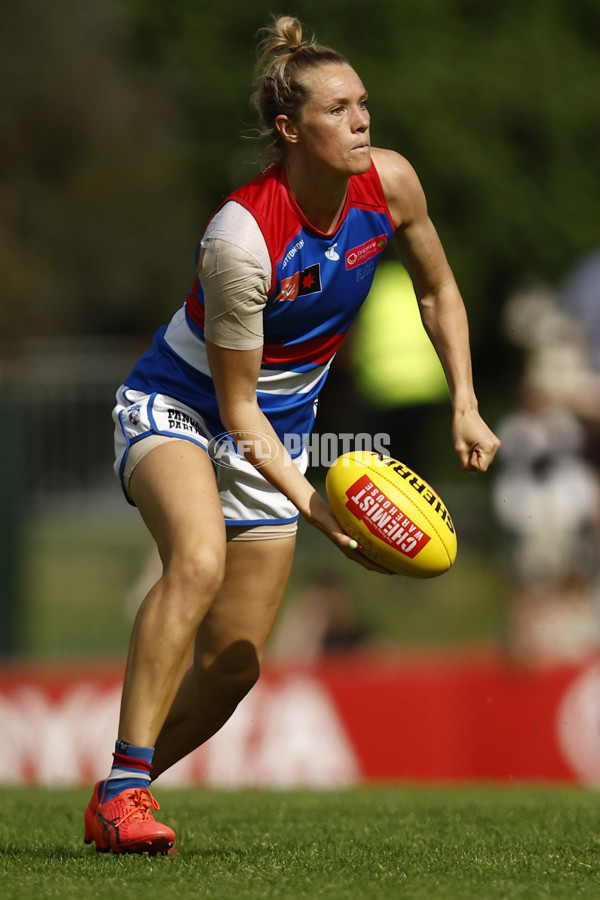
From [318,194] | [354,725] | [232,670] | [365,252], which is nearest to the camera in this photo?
[318,194]

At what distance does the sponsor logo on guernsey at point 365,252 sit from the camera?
4.96 meters

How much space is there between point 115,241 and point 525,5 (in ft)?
27.1

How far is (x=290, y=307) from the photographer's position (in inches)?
191

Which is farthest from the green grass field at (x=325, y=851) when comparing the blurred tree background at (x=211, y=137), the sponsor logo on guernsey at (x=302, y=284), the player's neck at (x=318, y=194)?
the blurred tree background at (x=211, y=137)

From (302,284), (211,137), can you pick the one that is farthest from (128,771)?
(211,137)

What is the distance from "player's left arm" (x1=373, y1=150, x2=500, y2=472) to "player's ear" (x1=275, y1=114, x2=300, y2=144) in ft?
1.24

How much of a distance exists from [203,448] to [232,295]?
0.56 metres

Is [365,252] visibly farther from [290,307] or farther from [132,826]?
[132,826]

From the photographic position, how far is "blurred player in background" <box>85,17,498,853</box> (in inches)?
177

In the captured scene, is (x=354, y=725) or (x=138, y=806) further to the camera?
(x=354, y=725)

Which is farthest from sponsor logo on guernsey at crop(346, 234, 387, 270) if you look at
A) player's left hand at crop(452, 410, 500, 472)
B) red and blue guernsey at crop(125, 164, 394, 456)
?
player's left hand at crop(452, 410, 500, 472)

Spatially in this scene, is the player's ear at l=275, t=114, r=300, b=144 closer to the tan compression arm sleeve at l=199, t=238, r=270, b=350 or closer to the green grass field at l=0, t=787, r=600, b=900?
the tan compression arm sleeve at l=199, t=238, r=270, b=350

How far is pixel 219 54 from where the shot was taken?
24328 millimetres

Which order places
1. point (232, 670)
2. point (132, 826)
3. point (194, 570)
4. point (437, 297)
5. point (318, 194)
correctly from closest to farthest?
A: point (132, 826)
point (194, 570)
point (318, 194)
point (232, 670)
point (437, 297)
